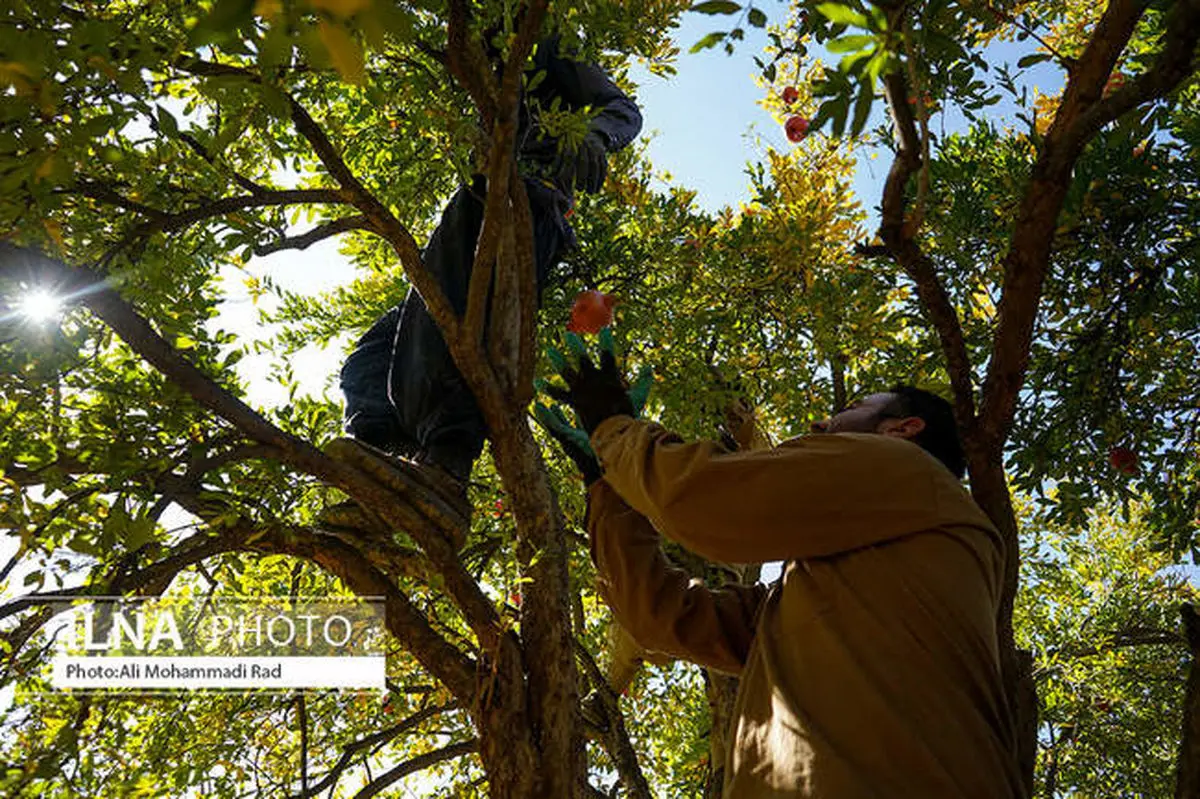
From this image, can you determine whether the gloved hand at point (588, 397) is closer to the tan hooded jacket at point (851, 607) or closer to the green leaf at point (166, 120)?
the tan hooded jacket at point (851, 607)

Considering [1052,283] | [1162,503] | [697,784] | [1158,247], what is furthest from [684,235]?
[697,784]

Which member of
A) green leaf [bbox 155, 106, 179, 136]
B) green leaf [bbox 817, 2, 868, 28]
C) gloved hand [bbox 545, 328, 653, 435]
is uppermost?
green leaf [bbox 155, 106, 179, 136]

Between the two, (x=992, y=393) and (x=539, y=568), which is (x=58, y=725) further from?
(x=992, y=393)

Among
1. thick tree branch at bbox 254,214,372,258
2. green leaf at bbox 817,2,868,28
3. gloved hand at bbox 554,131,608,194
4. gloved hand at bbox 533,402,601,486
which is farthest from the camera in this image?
gloved hand at bbox 554,131,608,194

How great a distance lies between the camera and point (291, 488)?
9.16 ft

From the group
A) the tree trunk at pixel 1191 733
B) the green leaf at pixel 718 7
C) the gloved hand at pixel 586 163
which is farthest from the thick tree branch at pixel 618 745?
the green leaf at pixel 718 7

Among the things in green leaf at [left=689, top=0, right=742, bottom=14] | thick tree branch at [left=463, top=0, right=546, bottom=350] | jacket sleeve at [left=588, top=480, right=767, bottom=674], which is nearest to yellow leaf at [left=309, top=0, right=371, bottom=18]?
green leaf at [left=689, top=0, right=742, bottom=14]

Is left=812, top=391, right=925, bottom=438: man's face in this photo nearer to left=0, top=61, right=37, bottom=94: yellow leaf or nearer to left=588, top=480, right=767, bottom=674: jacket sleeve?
left=588, top=480, right=767, bottom=674: jacket sleeve

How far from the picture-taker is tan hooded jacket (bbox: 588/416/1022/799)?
1.41 metres

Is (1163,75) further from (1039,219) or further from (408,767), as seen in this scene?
(408,767)

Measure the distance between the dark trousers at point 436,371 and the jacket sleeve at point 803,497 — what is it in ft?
4.69

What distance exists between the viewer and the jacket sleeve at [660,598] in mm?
2113

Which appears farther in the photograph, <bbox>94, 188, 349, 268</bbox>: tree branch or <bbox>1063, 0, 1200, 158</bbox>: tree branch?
<bbox>94, 188, 349, 268</bbox>: tree branch

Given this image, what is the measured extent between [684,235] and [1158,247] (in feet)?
8.68
